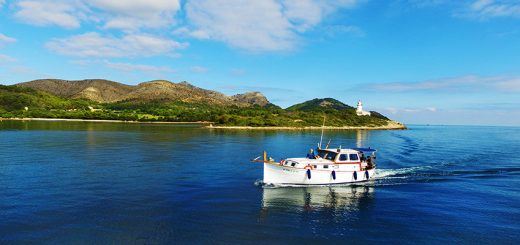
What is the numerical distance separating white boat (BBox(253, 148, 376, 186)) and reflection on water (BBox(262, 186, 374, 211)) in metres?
1.02

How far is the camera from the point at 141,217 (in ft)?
97.6

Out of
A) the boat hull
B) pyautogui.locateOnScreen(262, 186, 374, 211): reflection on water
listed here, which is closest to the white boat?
the boat hull

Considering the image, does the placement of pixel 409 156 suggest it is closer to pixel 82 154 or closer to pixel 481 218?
pixel 481 218

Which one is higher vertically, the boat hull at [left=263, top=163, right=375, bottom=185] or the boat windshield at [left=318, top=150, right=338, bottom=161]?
the boat windshield at [left=318, top=150, right=338, bottom=161]

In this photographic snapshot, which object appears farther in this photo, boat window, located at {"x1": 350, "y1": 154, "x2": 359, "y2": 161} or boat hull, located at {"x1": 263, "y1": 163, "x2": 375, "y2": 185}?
boat window, located at {"x1": 350, "y1": 154, "x2": 359, "y2": 161}

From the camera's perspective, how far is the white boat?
41.9 meters

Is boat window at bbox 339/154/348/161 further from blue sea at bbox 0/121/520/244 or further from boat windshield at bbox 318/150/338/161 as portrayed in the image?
blue sea at bbox 0/121/520/244

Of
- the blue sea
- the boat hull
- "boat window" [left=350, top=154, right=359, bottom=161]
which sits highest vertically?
"boat window" [left=350, top=154, right=359, bottom=161]

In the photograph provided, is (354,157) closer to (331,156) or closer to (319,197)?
(331,156)

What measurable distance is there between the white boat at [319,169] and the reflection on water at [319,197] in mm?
1019

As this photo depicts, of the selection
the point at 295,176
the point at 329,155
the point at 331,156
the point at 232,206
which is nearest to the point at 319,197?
the point at 295,176

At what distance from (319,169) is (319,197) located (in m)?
4.89

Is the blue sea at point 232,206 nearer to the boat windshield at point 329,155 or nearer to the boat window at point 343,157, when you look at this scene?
the boat window at point 343,157

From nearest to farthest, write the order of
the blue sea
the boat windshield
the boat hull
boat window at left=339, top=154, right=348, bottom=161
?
the blue sea < the boat hull < boat window at left=339, top=154, right=348, bottom=161 < the boat windshield
